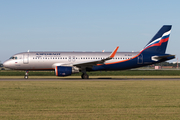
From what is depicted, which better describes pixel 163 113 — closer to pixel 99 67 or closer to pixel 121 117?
pixel 121 117

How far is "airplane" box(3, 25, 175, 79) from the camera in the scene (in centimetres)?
3519

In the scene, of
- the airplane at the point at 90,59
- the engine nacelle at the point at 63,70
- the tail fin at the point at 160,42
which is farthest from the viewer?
the tail fin at the point at 160,42

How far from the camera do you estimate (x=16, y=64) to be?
116 ft

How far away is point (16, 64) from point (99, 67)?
11840 millimetres

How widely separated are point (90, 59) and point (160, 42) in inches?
430

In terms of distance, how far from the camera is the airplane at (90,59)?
1385 inches

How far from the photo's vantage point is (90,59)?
3597 centimetres

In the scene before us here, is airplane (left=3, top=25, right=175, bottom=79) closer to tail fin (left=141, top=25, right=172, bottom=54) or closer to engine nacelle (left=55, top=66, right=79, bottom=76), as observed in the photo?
tail fin (left=141, top=25, right=172, bottom=54)

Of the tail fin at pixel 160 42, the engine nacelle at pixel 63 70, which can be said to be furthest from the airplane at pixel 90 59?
the engine nacelle at pixel 63 70

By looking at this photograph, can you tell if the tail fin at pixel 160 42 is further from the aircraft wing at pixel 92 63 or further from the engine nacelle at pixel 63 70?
the engine nacelle at pixel 63 70

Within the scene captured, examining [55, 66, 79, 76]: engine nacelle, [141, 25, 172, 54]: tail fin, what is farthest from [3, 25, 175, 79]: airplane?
[55, 66, 79, 76]: engine nacelle

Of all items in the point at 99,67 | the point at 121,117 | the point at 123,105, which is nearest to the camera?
the point at 121,117

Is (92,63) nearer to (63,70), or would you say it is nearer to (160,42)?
(63,70)

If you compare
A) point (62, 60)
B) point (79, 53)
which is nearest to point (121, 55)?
point (79, 53)
